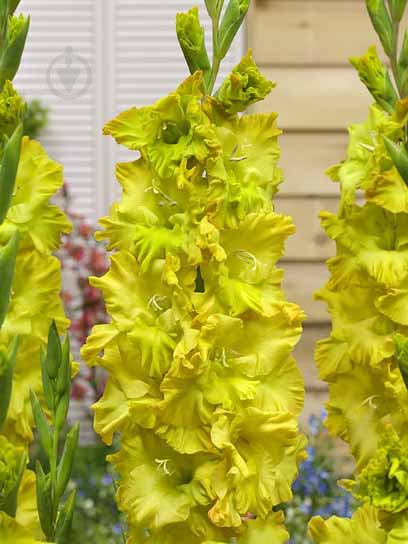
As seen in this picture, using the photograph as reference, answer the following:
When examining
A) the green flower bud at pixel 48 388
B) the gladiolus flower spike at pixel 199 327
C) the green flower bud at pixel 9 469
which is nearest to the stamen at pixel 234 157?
the gladiolus flower spike at pixel 199 327

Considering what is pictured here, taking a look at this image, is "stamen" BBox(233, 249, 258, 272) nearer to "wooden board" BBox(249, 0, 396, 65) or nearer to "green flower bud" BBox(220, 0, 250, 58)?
"green flower bud" BBox(220, 0, 250, 58)

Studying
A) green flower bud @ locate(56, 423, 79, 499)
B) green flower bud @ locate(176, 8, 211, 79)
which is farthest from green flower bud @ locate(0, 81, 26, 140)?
green flower bud @ locate(56, 423, 79, 499)

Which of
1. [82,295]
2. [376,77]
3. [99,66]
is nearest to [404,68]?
[376,77]

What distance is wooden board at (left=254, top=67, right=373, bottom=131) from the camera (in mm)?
3141

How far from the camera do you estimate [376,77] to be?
1.14m

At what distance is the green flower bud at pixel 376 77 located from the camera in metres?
1.13

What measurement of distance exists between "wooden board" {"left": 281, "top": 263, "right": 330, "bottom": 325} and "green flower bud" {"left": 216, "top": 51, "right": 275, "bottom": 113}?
2215 mm

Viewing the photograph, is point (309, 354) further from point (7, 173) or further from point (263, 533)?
point (7, 173)

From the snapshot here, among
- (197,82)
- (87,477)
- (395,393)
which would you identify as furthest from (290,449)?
(87,477)

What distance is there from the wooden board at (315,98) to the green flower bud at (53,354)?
7.58 ft

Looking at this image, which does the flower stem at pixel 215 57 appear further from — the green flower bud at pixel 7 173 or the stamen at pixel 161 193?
the green flower bud at pixel 7 173

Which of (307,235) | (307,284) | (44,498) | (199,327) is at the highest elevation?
(199,327)

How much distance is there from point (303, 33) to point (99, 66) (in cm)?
63

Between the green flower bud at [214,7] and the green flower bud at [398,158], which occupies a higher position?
the green flower bud at [214,7]
